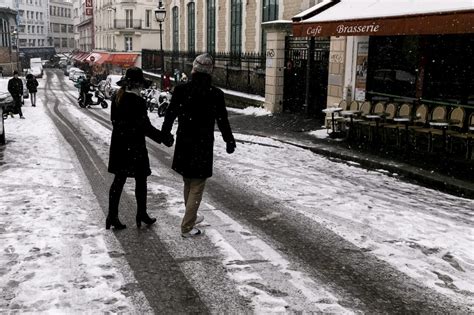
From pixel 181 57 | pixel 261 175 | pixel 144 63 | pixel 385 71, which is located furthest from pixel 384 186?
pixel 144 63

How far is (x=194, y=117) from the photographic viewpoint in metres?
5.16

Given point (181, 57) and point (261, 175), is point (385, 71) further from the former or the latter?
point (181, 57)

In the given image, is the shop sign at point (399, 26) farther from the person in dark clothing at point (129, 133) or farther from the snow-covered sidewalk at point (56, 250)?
the snow-covered sidewalk at point (56, 250)

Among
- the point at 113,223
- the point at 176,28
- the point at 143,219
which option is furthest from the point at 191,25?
the point at 113,223

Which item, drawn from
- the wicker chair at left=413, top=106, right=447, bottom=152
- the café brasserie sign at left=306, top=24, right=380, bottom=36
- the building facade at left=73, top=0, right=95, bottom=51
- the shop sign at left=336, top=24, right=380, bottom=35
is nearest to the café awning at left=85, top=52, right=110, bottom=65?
the building facade at left=73, top=0, right=95, bottom=51

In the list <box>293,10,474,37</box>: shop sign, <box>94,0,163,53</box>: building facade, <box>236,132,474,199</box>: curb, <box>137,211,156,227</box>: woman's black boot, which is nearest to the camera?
<box>137,211,156,227</box>: woman's black boot

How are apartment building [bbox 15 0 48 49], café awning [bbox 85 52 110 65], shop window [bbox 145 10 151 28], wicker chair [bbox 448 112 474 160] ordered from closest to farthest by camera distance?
wicker chair [bbox 448 112 474 160], shop window [bbox 145 10 151 28], café awning [bbox 85 52 110 65], apartment building [bbox 15 0 48 49]

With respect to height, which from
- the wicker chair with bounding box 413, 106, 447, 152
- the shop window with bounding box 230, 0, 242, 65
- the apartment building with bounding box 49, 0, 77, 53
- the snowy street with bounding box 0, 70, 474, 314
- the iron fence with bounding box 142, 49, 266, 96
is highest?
the apartment building with bounding box 49, 0, 77, 53

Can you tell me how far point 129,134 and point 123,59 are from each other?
173ft

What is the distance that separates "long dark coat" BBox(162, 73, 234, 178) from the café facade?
5087mm

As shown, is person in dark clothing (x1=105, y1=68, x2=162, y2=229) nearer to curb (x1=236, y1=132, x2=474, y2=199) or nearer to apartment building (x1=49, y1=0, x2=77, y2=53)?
curb (x1=236, y1=132, x2=474, y2=199)

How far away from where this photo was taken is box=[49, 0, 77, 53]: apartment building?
10975 cm

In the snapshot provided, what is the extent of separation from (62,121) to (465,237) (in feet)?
50.6

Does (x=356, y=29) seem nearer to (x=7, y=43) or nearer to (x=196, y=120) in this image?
(x=196, y=120)
